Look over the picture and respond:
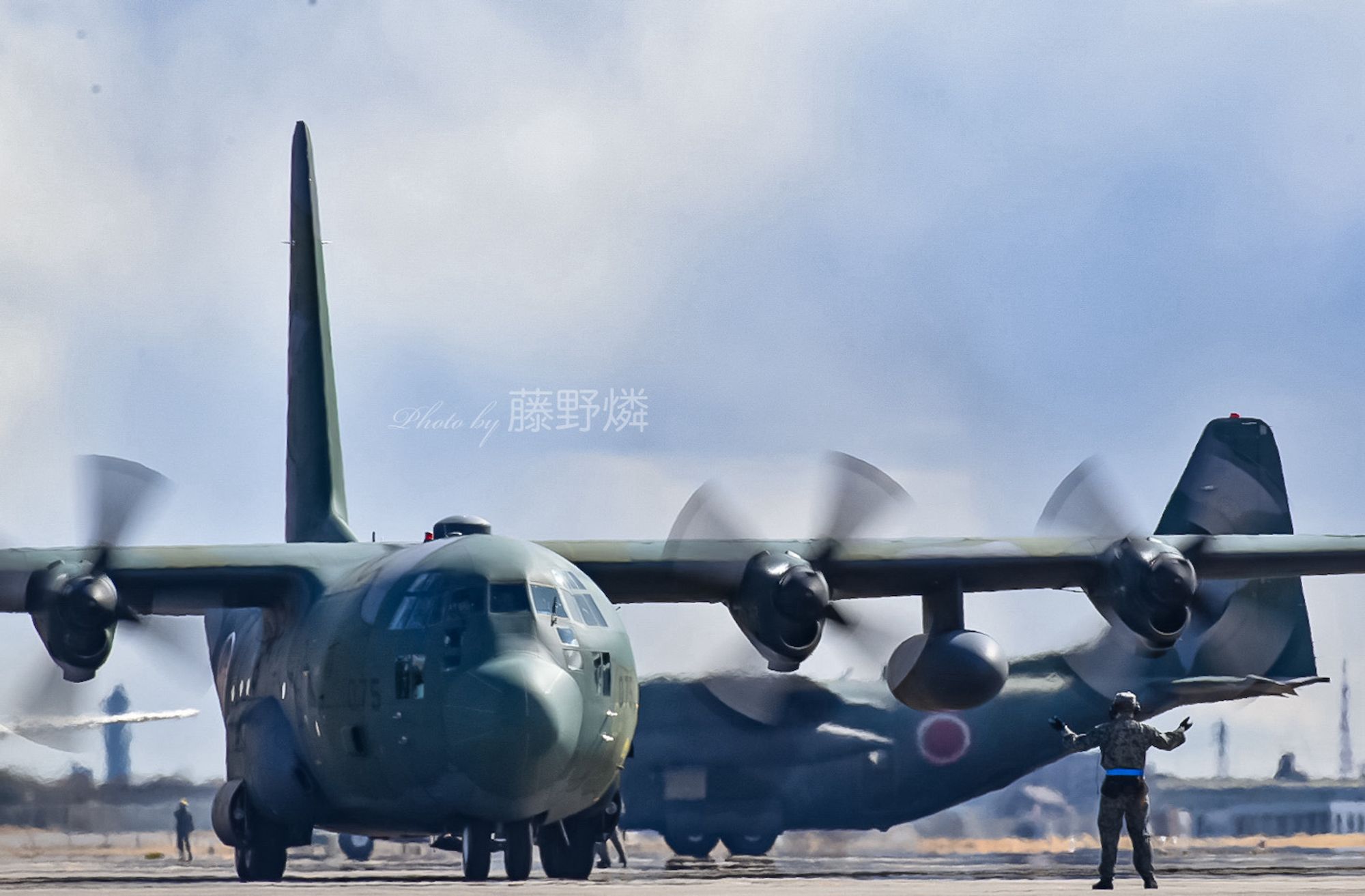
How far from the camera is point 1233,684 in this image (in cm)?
3600

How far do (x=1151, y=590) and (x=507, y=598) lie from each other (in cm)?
877

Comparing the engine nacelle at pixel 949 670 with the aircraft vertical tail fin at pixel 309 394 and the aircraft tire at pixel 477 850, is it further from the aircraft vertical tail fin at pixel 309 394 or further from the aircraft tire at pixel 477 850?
the aircraft vertical tail fin at pixel 309 394

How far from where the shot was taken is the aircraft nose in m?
19.4

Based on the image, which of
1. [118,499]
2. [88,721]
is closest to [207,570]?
[118,499]

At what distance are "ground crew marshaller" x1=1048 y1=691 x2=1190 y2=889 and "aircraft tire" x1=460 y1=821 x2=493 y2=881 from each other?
6165 millimetres

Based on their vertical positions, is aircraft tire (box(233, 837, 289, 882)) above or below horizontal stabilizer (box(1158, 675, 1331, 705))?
below

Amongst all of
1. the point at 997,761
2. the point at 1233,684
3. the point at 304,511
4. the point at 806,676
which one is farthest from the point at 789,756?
the point at 304,511

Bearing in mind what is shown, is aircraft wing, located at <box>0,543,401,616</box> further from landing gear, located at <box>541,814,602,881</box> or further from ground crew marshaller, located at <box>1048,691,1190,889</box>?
ground crew marshaller, located at <box>1048,691,1190,889</box>

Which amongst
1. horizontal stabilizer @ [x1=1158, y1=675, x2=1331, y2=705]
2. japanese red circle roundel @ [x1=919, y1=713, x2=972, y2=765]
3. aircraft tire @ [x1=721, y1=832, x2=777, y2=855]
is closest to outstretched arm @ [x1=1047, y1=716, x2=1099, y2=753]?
horizontal stabilizer @ [x1=1158, y1=675, x2=1331, y2=705]

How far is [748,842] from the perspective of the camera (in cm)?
4212

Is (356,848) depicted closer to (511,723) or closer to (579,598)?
(579,598)

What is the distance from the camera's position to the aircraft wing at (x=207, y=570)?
77.5 ft

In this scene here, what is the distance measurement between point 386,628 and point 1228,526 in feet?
76.1

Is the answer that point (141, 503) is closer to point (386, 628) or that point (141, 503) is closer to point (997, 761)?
point (386, 628)
